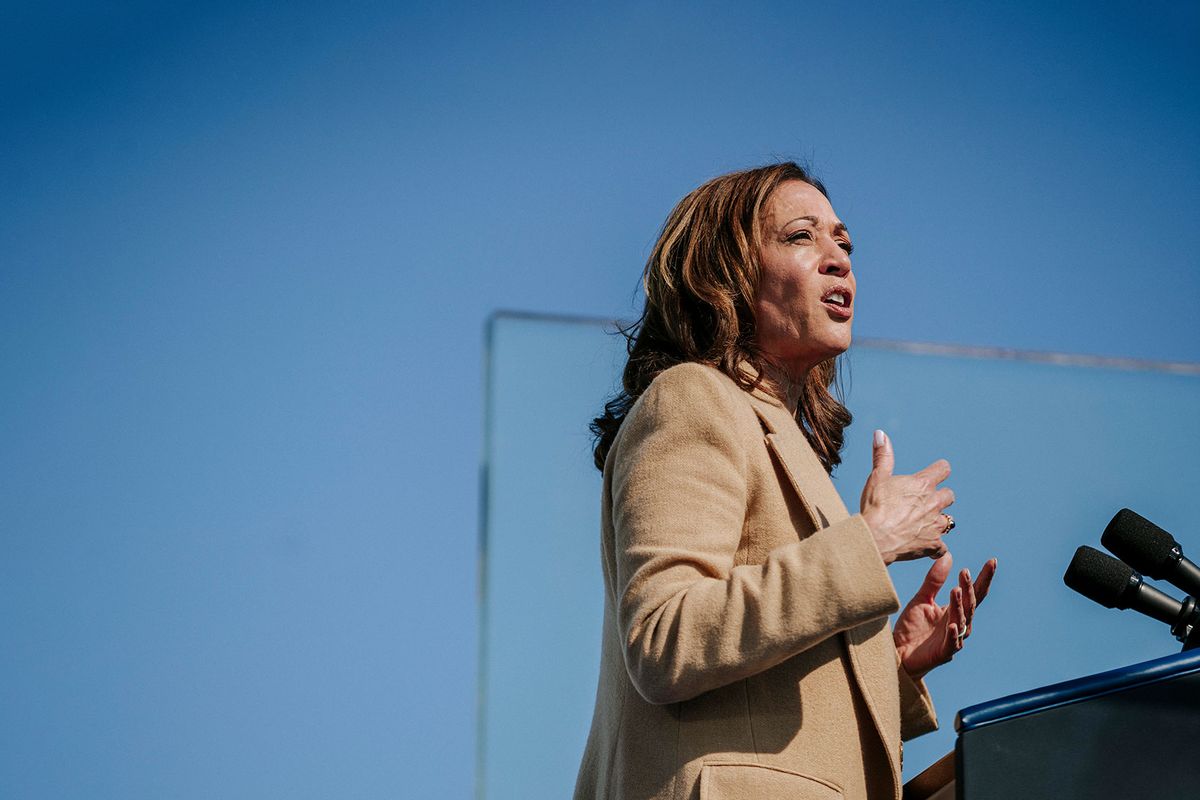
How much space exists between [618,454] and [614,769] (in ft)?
1.02

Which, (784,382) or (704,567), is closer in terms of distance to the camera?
(704,567)

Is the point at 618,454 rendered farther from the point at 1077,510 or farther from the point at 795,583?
the point at 1077,510

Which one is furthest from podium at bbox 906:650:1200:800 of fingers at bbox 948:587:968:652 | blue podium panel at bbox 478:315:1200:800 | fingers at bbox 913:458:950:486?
blue podium panel at bbox 478:315:1200:800

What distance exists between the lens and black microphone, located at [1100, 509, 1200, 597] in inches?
46.4

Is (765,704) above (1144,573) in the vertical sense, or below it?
below

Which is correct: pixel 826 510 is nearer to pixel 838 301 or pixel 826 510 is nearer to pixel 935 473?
pixel 935 473

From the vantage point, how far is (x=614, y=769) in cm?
124

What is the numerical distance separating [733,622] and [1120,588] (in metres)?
0.38

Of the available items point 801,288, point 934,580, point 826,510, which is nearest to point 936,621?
point 934,580

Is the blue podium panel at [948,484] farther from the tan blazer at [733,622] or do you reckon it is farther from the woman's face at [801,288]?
the tan blazer at [733,622]

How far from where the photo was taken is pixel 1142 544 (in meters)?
1.22

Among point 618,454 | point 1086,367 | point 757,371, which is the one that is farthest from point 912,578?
point 618,454

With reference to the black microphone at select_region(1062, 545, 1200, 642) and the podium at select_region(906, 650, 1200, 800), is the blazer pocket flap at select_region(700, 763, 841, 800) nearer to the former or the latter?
the podium at select_region(906, 650, 1200, 800)

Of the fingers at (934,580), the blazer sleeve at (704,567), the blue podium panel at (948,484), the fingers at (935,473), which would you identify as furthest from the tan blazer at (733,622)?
the blue podium panel at (948,484)
